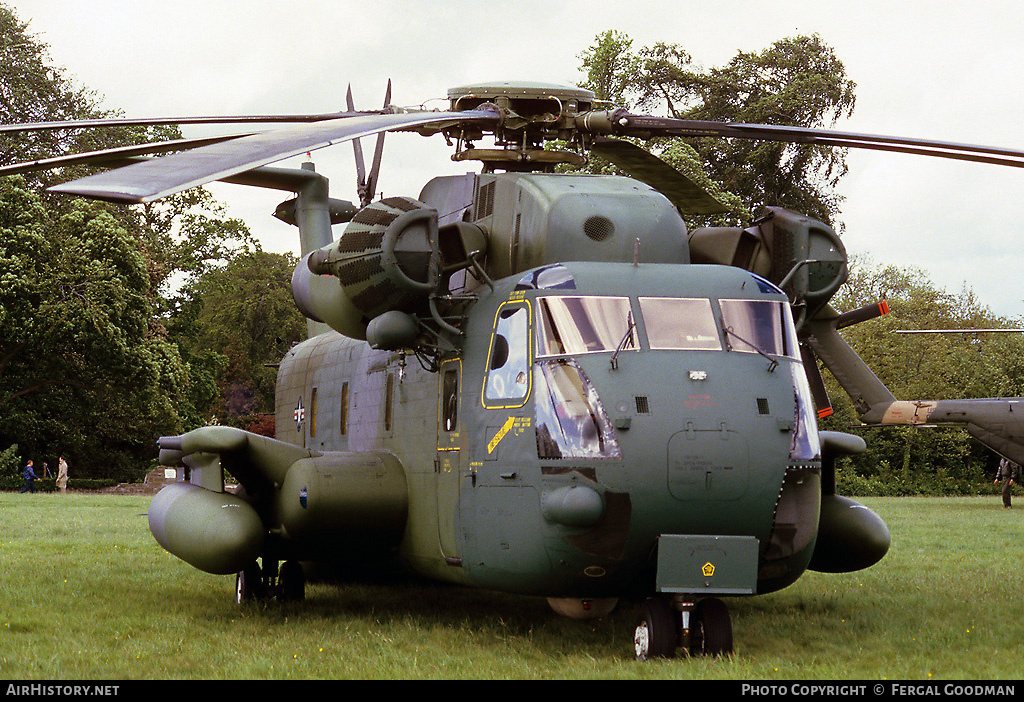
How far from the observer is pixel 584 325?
9.63m

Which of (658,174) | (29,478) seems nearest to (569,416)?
(658,174)

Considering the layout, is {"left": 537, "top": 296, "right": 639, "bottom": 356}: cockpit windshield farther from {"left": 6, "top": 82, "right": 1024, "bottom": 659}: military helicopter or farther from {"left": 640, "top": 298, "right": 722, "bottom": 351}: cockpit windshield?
{"left": 640, "top": 298, "right": 722, "bottom": 351}: cockpit windshield

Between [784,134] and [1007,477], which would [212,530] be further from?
[1007,477]

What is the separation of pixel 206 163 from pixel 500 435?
3.92 metres

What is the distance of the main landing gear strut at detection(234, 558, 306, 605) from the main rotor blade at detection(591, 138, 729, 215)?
17.7ft

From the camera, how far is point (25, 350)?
4034 centimetres

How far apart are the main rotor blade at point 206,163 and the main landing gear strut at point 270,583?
5.96 metres

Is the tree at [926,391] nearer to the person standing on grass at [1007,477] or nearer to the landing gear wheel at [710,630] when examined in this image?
the person standing on grass at [1007,477]

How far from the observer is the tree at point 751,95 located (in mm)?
45781

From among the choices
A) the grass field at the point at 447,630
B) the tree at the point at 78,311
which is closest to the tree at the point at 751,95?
the tree at the point at 78,311

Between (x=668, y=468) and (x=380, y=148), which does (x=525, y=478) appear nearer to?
(x=668, y=468)

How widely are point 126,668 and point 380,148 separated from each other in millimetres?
7598

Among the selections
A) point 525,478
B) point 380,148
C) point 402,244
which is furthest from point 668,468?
point 380,148

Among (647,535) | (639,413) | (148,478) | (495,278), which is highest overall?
(495,278)
